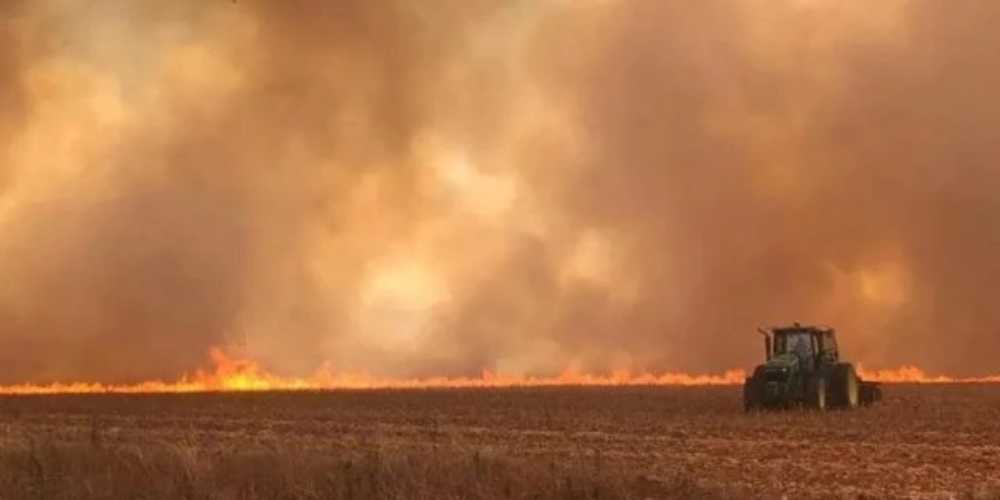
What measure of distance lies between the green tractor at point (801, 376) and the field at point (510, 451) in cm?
137

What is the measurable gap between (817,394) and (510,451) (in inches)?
Answer: 599

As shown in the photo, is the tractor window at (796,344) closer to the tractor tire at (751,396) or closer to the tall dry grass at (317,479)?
the tractor tire at (751,396)

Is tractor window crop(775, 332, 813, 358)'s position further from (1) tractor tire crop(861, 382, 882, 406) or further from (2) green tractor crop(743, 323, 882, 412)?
(1) tractor tire crop(861, 382, 882, 406)

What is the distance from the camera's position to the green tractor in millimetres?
35656

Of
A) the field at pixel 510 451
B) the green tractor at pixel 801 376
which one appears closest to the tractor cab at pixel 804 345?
the green tractor at pixel 801 376

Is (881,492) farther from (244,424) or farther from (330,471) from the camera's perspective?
(244,424)

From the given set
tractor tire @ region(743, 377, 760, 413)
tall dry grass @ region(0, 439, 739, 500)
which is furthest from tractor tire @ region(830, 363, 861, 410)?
tall dry grass @ region(0, 439, 739, 500)

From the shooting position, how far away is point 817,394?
35.7 metres

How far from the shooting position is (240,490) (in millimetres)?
14617

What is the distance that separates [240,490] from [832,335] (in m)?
27.0

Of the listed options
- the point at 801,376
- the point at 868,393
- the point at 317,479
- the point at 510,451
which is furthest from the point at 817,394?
the point at 317,479

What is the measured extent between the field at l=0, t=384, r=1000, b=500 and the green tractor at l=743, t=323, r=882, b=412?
Result: 4.50ft

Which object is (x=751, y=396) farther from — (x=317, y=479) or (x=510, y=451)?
(x=317, y=479)

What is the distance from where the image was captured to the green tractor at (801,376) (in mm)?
35656
